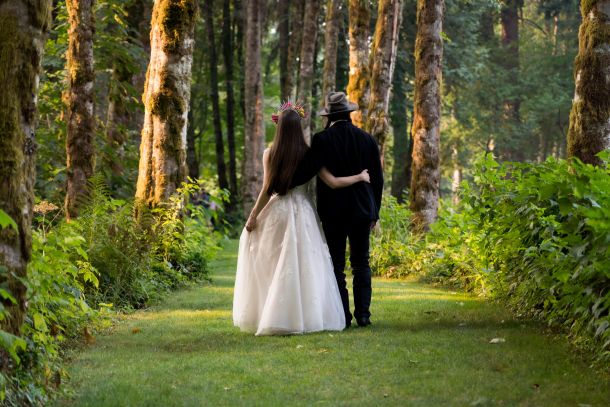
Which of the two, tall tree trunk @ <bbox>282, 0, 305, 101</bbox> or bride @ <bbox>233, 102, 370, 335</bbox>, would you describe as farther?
tall tree trunk @ <bbox>282, 0, 305, 101</bbox>

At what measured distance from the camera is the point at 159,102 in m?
15.0

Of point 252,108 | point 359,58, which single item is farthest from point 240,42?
point 359,58

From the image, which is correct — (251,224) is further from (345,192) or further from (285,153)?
(345,192)

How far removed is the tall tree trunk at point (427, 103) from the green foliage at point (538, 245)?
1.64 meters

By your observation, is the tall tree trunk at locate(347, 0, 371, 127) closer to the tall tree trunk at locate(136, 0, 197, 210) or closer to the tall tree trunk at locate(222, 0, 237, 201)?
the tall tree trunk at locate(136, 0, 197, 210)

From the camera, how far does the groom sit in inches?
392

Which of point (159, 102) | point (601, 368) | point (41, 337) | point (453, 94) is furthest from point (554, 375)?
point (453, 94)

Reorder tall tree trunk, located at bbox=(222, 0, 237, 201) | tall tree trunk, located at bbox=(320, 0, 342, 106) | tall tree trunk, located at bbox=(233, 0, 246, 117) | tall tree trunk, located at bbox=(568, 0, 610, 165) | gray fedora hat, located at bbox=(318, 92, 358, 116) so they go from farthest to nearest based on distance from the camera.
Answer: tall tree trunk, located at bbox=(233, 0, 246, 117), tall tree trunk, located at bbox=(222, 0, 237, 201), tall tree trunk, located at bbox=(320, 0, 342, 106), tall tree trunk, located at bbox=(568, 0, 610, 165), gray fedora hat, located at bbox=(318, 92, 358, 116)

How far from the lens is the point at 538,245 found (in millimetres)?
9289

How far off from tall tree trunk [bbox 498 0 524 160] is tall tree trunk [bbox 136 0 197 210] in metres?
38.1

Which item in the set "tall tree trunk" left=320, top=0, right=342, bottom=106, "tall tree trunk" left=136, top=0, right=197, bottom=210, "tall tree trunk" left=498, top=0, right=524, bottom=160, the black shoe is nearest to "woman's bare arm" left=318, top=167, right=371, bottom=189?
the black shoe

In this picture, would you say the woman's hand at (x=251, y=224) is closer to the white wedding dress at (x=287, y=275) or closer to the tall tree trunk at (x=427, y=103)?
the white wedding dress at (x=287, y=275)

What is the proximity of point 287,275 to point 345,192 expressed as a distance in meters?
1.12

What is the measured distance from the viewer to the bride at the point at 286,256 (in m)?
9.61
